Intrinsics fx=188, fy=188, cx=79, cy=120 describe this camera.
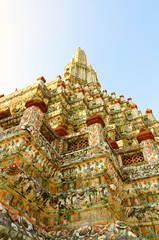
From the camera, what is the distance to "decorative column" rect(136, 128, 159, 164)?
20.7 feet

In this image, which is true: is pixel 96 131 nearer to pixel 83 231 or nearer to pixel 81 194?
pixel 81 194

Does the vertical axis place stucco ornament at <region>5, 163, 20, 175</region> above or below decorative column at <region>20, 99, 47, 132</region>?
below

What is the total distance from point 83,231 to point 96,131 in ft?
10.0

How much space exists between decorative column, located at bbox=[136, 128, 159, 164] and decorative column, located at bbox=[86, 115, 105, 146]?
5.32 feet

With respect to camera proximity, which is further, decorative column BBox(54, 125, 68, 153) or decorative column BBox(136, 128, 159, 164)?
decorative column BBox(54, 125, 68, 153)

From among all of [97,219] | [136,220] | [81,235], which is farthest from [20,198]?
[136,220]

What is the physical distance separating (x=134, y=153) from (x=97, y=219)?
3.26 metres

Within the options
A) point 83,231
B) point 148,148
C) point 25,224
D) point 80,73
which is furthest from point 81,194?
point 80,73

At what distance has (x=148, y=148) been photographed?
21.7ft

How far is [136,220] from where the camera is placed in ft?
17.3

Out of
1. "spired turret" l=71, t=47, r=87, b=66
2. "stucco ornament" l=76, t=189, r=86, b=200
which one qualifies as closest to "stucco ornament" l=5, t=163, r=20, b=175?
"stucco ornament" l=76, t=189, r=86, b=200

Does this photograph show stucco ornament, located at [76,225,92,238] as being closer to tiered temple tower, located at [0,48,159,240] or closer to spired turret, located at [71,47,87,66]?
tiered temple tower, located at [0,48,159,240]

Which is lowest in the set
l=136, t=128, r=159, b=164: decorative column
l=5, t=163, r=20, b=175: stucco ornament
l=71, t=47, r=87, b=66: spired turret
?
l=5, t=163, r=20, b=175: stucco ornament

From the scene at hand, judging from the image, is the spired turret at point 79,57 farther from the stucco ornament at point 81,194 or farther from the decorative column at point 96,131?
the stucco ornament at point 81,194
